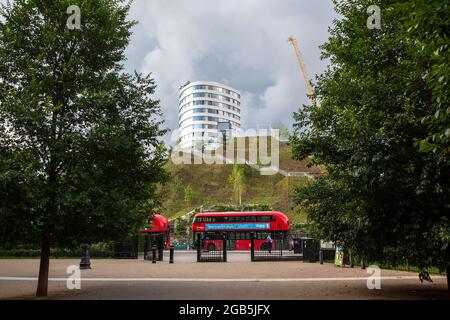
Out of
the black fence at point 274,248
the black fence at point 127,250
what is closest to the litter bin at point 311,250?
the black fence at point 274,248

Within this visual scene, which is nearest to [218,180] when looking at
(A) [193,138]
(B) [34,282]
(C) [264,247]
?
(A) [193,138]

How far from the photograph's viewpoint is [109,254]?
3631 cm

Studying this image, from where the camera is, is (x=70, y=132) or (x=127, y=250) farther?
(x=127, y=250)

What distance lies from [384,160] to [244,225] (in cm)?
3063

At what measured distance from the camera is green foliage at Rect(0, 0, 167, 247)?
12.2 m

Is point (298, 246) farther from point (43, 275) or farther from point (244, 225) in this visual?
point (43, 275)

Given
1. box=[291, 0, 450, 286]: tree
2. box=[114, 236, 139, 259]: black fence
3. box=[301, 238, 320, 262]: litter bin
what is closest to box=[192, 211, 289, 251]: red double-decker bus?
box=[114, 236, 139, 259]: black fence

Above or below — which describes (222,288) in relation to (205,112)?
below

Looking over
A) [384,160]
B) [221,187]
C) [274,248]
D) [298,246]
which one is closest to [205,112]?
[221,187]

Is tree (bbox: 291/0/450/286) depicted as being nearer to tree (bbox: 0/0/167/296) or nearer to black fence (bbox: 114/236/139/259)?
tree (bbox: 0/0/167/296)

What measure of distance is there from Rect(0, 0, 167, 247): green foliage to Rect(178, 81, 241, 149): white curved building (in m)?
145

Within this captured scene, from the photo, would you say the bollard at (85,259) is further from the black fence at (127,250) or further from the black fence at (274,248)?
the black fence at (274,248)

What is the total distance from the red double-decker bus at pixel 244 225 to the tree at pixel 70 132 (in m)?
24.6

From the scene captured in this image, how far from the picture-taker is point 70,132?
12.9m
